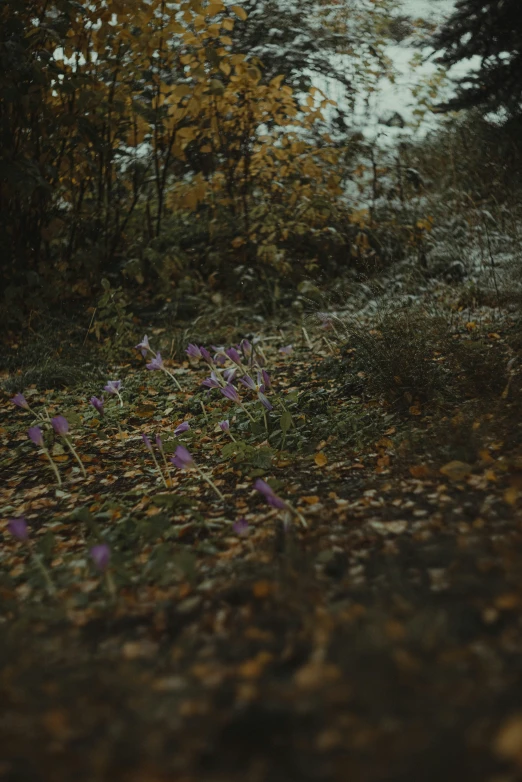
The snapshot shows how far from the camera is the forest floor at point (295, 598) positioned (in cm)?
104

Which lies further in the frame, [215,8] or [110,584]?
[215,8]

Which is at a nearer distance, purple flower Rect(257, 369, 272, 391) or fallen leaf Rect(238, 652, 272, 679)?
fallen leaf Rect(238, 652, 272, 679)

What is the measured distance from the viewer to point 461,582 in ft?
4.51

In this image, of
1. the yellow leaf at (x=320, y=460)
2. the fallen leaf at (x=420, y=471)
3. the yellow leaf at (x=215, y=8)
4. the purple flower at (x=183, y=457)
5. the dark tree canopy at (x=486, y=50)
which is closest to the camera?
the purple flower at (x=183, y=457)

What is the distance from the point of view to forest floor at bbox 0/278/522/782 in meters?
1.04

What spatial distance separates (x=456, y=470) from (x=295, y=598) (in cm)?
84

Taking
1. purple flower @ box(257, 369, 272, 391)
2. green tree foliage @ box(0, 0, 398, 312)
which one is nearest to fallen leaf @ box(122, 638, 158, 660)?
purple flower @ box(257, 369, 272, 391)

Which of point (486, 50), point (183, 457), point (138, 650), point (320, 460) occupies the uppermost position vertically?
point (486, 50)

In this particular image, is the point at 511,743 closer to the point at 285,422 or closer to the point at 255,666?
the point at 255,666

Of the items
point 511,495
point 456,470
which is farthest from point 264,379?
point 511,495

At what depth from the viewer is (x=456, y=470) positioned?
2.03 m

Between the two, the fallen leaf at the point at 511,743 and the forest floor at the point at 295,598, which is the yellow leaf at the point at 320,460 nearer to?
the forest floor at the point at 295,598

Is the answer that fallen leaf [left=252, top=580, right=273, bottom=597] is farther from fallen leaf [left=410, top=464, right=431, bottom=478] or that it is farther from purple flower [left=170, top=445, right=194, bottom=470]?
fallen leaf [left=410, top=464, right=431, bottom=478]

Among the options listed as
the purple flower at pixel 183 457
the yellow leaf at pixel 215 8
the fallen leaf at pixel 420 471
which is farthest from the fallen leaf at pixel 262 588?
the yellow leaf at pixel 215 8
